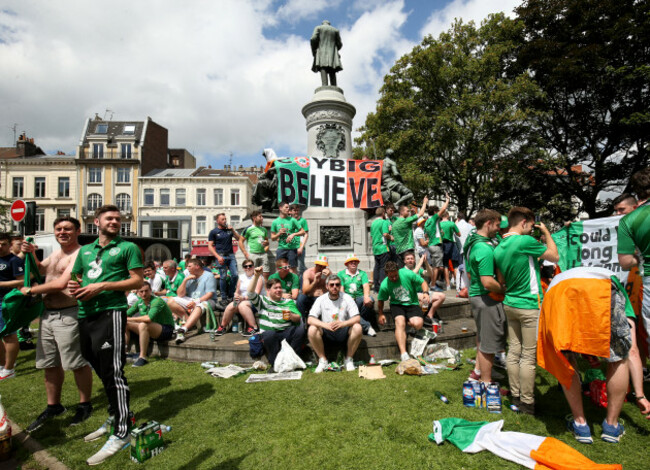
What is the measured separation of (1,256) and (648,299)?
29.1ft

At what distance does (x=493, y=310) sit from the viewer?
3.94 m

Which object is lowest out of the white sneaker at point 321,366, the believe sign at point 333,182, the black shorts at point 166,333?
the white sneaker at point 321,366

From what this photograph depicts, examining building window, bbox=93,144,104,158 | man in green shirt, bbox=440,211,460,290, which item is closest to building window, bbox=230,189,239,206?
building window, bbox=93,144,104,158

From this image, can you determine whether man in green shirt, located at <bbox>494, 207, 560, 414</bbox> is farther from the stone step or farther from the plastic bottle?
the stone step

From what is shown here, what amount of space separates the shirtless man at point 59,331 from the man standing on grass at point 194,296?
267 centimetres

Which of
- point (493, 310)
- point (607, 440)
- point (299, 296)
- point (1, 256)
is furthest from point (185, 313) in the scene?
point (607, 440)

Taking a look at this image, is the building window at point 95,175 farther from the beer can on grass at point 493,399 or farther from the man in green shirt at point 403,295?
the beer can on grass at point 493,399

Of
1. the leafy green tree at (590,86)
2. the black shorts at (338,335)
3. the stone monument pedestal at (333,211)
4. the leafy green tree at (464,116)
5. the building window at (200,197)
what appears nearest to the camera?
the black shorts at (338,335)

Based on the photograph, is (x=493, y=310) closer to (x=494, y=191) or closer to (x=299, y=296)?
(x=299, y=296)

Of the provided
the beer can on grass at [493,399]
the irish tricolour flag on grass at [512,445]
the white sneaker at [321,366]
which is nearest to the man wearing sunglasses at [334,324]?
the white sneaker at [321,366]

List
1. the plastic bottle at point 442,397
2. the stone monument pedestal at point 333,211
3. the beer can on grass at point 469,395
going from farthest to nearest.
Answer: the stone monument pedestal at point 333,211 < the plastic bottle at point 442,397 < the beer can on grass at point 469,395

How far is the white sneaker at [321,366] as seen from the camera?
511 cm

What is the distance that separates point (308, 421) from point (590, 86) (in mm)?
22528

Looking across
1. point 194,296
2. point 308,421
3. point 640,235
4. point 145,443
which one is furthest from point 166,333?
point 640,235
